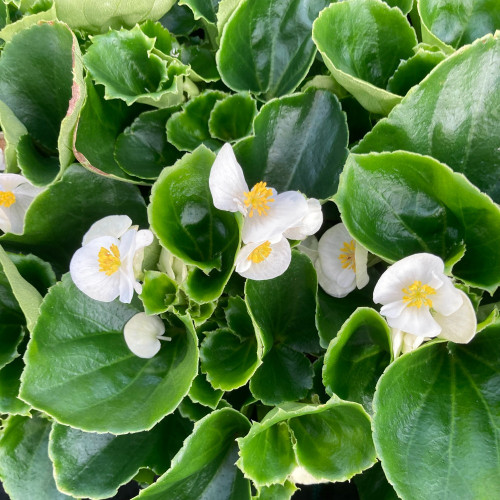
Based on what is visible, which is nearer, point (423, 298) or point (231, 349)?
point (423, 298)

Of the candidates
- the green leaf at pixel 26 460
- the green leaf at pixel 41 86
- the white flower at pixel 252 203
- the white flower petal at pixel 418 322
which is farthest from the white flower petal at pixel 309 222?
the green leaf at pixel 26 460

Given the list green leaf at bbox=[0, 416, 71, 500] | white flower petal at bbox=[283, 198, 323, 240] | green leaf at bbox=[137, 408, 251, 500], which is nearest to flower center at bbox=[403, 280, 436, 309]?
white flower petal at bbox=[283, 198, 323, 240]

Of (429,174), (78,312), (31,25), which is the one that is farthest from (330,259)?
(31,25)

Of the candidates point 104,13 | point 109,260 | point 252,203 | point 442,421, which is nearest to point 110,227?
point 109,260

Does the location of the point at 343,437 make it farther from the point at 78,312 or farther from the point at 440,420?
the point at 78,312

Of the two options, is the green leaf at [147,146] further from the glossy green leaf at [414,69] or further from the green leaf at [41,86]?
the glossy green leaf at [414,69]

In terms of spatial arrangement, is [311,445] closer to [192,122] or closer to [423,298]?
[423,298]
